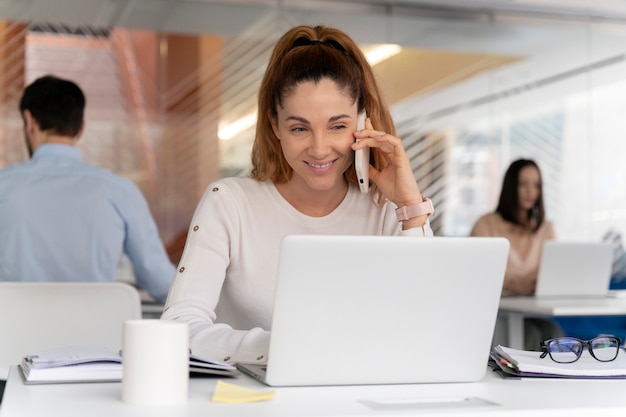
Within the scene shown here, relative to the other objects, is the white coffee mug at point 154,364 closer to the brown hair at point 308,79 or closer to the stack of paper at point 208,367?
the stack of paper at point 208,367

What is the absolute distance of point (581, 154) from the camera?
8.05 meters

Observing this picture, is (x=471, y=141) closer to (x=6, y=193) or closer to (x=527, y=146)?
(x=527, y=146)

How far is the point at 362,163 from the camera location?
2.33 m

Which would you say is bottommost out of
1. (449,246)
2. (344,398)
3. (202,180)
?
(344,398)

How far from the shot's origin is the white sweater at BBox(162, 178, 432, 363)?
2.15m

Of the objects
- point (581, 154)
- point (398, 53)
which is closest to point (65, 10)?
point (398, 53)

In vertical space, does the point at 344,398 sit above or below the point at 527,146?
below

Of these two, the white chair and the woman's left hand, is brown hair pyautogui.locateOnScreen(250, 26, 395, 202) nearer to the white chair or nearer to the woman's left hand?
the woman's left hand

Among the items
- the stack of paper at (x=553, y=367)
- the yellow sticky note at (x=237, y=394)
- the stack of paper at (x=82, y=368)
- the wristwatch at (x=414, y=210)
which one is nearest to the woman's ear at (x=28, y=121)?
the wristwatch at (x=414, y=210)

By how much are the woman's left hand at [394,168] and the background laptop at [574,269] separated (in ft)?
8.56

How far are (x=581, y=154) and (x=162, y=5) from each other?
3.73 meters

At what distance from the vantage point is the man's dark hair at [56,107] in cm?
383

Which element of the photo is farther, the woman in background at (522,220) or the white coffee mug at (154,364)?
the woman in background at (522,220)

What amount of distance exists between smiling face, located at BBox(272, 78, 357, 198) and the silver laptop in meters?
0.77
